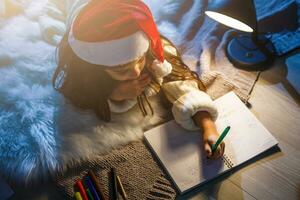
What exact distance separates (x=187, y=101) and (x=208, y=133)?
0.29 ft

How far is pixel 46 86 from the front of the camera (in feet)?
3.31

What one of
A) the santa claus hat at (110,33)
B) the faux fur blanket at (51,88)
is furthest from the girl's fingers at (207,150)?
the santa claus hat at (110,33)

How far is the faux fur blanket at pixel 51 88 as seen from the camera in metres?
0.92

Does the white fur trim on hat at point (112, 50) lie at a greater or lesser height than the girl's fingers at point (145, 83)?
greater

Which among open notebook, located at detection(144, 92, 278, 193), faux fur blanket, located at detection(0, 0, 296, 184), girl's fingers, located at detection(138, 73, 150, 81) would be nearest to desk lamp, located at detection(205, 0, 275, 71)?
faux fur blanket, located at detection(0, 0, 296, 184)

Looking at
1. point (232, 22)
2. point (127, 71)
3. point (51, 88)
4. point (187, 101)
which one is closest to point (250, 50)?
point (232, 22)

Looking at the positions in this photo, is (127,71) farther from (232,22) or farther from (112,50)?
(232,22)

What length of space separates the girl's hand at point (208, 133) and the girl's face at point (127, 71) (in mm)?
180

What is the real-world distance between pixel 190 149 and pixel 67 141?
30 cm

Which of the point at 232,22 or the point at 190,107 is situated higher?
the point at 232,22

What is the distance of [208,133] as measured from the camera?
901mm

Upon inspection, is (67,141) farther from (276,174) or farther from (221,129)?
(276,174)

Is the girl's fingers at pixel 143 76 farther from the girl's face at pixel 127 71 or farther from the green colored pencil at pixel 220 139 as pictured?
the green colored pencil at pixel 220 139

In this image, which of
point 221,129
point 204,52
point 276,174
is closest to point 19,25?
point 204,52
